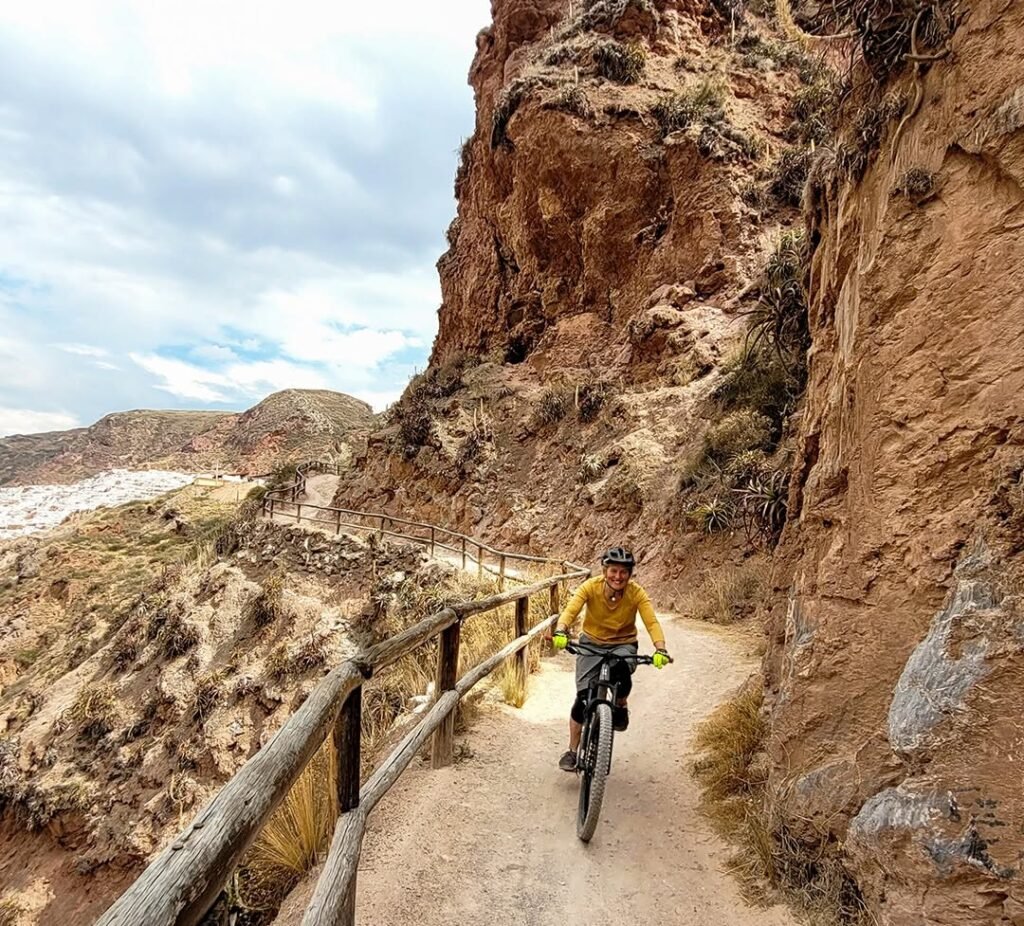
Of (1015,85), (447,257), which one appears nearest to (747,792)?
(1015,85)

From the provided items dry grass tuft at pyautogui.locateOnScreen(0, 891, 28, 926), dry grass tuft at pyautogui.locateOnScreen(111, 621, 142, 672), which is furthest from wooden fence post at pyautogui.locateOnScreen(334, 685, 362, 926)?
dry grass tuft at pyautogui.locateOnScreen(111, 621, 142, 672)

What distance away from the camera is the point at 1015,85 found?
2.89 metres

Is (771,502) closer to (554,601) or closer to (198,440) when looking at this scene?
(554,601)

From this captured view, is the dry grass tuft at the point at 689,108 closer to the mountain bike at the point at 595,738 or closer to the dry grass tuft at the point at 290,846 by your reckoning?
the mountain bike at the point at 595,738

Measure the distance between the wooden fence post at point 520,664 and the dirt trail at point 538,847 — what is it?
0.55 m

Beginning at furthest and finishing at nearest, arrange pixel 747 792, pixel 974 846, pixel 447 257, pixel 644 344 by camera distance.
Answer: pixel 447 257 → pixel 644 344 → pixel 747 792 → pixel 974 846

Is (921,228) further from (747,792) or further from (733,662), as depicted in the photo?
(733,662)

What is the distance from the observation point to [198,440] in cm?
6600

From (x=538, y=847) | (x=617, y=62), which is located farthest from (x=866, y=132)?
(x=617, y=62)

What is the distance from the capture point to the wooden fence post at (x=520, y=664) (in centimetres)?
642

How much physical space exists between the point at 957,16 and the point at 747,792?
4.70 metres

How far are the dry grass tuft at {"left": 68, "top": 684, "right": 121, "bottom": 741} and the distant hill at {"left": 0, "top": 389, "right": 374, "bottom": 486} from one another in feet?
95.9

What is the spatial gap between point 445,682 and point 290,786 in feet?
8.92

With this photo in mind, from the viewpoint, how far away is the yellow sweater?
4484 mm
